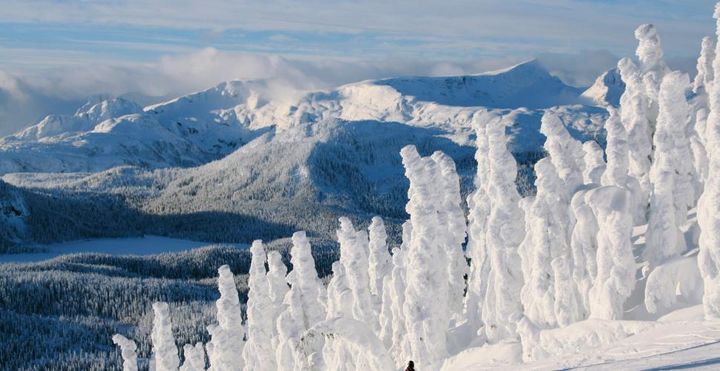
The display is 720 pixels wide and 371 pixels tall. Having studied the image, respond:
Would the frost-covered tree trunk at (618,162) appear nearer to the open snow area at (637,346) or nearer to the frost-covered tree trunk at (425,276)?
the open snow area at (637,346)

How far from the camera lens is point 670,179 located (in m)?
30.1

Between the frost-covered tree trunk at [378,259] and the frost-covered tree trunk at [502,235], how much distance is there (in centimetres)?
921

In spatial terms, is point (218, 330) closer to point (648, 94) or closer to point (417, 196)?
point (417, 196)

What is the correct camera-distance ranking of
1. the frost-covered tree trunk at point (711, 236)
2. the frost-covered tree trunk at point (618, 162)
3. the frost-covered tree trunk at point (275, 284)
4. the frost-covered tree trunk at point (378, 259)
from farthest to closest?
the frost-covered tree trunk at point (275, 284), the frost-covered tree trunk at point (378, 259), the frost-covered tree trunk at point (618, 162), the frost-covered tree trunk at point (711, 236)

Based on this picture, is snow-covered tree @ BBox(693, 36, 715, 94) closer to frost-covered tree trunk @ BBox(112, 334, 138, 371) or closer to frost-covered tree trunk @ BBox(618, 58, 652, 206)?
frost-covered tree trunk @ BBox(618, 58, 652, 206)

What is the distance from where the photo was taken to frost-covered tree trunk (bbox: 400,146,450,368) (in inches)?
1374

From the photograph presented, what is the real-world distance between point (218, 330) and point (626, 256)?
29.4 m

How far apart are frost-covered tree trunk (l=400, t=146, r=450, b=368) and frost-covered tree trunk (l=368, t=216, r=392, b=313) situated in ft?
19.5

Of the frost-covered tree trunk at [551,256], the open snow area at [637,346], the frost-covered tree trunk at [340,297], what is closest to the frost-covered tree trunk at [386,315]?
the frost-covered tree trunk at [340,297]

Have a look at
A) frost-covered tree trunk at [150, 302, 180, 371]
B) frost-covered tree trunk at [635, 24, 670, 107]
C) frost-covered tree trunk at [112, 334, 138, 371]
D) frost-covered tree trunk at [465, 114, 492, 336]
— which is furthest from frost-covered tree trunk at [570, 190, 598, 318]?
frost-covered tree trunk at [112, 334, 138, 371]

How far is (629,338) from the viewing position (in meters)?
26.0

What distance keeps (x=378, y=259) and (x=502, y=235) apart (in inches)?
470

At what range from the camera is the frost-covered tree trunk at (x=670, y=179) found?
96.2ft

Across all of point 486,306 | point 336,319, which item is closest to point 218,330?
point 336,319
